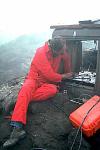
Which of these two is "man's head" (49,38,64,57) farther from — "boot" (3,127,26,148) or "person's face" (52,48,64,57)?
"boot" (3,127,26,148)

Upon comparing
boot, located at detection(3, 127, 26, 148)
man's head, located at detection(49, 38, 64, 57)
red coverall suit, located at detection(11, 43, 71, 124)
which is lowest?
boot, located at detection(3, 127, 26, 148)

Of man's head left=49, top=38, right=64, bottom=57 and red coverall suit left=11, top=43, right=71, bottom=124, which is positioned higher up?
man's head left=49, top=38, right=64, bottom=57

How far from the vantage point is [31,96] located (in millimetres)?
6801

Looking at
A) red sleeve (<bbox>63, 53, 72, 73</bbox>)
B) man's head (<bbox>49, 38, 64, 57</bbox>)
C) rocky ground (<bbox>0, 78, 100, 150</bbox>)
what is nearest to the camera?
rocky ground (<bbox>0, 78, 100, 150</bbox>)

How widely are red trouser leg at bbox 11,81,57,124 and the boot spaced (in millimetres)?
202

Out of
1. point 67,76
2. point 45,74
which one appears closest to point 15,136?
point 45,74

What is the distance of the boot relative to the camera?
583 centimetres

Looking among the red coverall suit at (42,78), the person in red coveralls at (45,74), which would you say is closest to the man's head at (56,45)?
the person in red coveralls at (45,74)

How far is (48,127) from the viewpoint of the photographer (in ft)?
20.8

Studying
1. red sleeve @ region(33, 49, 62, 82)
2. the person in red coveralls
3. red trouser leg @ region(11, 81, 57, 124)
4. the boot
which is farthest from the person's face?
the boot

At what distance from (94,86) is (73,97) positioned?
808 millimetres

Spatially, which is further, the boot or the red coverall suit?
the red coverall suit

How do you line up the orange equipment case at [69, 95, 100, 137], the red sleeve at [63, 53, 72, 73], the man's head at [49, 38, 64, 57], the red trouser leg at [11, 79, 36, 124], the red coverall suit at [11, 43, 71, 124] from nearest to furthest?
1. the orange equipment case at [69, 95, 100, 137]
2. the red trouser leg at [11, 79, 36, 124]
3. the red coverall suit at [11, 43, 71, 124]
4. the man's head at [49, 38, 64, 57]
5. the red sleeve at [63, 53, 72, 73]

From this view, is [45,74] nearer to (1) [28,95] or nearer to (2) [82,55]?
(1) [28,95]
